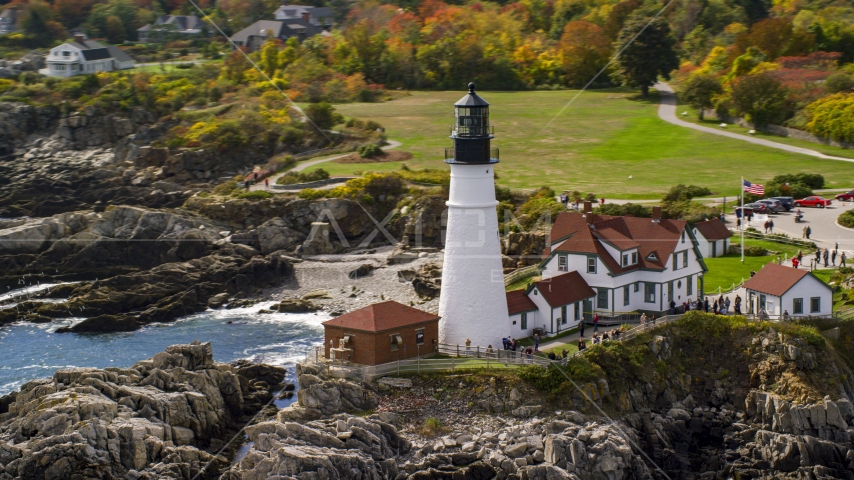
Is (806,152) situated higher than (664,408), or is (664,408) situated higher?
(806,152)

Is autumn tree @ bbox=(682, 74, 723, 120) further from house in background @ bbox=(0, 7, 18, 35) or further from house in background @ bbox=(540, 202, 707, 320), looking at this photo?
house in background @ bbox=(0, 7, 18, 35)

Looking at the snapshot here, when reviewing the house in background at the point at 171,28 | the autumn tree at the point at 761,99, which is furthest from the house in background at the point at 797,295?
the house in background at the point at 171,28

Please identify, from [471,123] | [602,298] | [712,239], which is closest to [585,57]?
[712,239]

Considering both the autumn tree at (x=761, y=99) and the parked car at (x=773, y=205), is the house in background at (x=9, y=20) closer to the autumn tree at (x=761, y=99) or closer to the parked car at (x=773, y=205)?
the autumn tree at (x=761, y=99)

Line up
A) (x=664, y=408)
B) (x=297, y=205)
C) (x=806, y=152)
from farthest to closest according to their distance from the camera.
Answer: (x=806, y=152)
(x=297, y=205)
(x=664, y=408)

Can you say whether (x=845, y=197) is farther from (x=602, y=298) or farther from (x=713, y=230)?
(x=602, y=298)

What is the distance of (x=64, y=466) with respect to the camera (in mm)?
30672

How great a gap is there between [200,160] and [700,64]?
133 ft

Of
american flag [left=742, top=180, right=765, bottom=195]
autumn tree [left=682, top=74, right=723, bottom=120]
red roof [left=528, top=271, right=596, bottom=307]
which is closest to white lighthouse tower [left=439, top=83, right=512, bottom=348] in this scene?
red roof [left=528, top=271, right=596, bottom=307]

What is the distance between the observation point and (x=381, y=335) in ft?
115

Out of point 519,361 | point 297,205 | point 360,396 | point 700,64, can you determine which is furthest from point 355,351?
point 700,64

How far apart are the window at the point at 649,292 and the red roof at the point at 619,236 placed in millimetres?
598

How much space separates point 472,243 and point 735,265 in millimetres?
15876

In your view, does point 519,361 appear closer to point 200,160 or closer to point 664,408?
point 664,408
